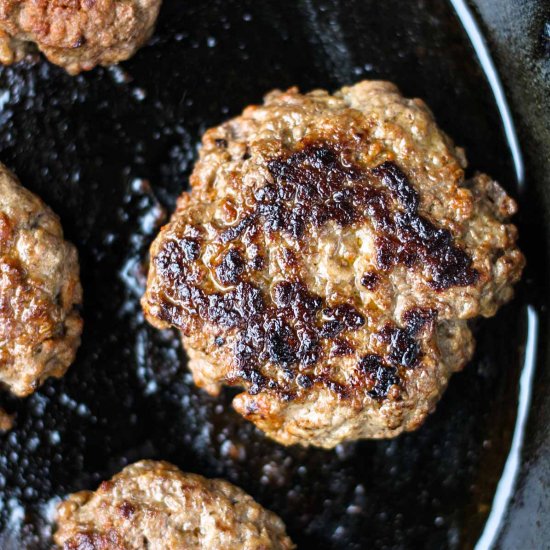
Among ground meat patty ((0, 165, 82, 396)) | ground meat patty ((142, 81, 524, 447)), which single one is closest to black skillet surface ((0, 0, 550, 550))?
ground meat patty ((0, 165, 82, 396))

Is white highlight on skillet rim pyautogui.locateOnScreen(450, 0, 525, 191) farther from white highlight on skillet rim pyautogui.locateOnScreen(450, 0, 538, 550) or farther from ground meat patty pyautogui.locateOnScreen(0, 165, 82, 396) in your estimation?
ground meat patty pyautogui.locateOnScreen(0, 165, 82, 396)

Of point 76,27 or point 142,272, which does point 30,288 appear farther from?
point 76,27

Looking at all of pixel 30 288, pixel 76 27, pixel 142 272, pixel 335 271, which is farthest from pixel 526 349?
pixel 76 27

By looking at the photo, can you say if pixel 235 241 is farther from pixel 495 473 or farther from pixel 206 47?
pixel 495 473

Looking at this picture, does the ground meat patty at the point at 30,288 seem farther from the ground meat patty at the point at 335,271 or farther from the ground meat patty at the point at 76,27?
the ground meat patty at the point at 76,27

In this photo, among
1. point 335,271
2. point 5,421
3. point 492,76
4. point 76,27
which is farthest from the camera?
point 492,76
